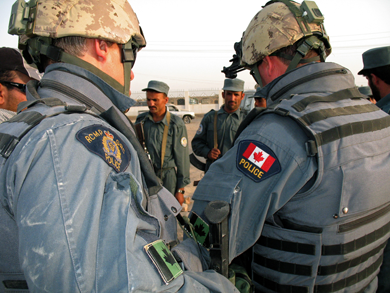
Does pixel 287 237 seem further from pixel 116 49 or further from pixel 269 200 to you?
pixel 116 49

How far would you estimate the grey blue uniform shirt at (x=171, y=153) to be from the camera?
4199 mm

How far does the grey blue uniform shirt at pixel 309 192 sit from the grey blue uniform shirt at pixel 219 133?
9.94 feet

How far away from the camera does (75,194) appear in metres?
0.71

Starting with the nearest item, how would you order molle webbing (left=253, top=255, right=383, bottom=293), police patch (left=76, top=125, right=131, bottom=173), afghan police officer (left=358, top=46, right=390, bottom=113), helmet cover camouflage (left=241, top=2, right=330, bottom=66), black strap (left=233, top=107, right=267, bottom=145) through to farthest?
police patch (left=76, top=125, right=131, bottom=173), molle webbing (left=253, top=255, right=383, bottom=293), black strap (left=233, top=107, right=267, bottom=145), helmet cover camouflage (left=241, top=2, right=330, bottom=66), afghan police officer (left=358, top=46, right=390, bottom=113)

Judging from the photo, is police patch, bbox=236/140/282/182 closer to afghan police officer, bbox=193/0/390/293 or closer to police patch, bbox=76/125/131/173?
afghan police officer, bbox=193/0/390/293

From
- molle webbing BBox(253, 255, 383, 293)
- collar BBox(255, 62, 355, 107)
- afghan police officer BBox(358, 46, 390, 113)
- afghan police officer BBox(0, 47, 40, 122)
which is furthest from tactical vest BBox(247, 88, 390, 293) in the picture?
afghan police officer BBox(0, 47, 40, 122)

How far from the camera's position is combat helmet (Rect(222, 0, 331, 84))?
5.51ft

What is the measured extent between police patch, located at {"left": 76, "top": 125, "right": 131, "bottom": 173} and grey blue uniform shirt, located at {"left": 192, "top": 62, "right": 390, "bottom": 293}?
2.05 ft

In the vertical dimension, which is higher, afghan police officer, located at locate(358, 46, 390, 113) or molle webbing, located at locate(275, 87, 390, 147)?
afghan police officer, located at locate(358, 46, 390, 113)

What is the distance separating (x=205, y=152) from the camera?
4.52 metres

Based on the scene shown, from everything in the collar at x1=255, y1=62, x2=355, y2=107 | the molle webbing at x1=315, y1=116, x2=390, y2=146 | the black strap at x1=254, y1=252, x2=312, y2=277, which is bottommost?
the black strap at x1=254, y1=252, x2=312, y2=277

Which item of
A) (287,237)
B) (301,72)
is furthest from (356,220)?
(301,72)

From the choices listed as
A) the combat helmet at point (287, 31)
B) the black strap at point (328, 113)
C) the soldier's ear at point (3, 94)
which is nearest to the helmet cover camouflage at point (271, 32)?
the combat helmet at point (287, 31)

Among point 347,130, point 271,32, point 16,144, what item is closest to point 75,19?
point 16,144
